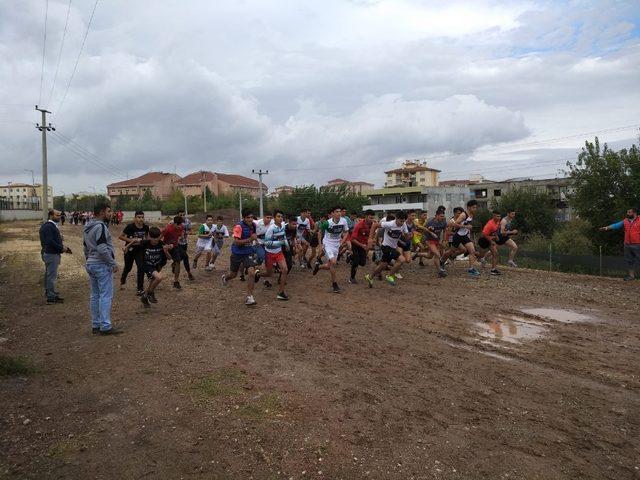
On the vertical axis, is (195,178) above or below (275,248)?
above

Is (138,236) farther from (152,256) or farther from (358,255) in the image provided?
(358,255)

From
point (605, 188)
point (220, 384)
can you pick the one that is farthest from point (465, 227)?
point (605, 188)

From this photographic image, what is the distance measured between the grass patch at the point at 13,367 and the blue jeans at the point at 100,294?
1.54 metres

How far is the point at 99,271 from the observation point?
725 cm

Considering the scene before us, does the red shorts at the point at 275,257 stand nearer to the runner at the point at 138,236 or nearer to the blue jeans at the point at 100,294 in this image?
the runner at the point at 138,236

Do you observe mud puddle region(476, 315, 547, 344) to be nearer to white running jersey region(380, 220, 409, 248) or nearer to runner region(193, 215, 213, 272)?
white running jersey region(380, 220, 409, 248)

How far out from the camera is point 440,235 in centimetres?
1399

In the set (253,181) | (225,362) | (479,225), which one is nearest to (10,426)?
(225,362)

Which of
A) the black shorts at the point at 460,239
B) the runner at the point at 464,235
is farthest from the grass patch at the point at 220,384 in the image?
→ the black shorts at the point at 460,239

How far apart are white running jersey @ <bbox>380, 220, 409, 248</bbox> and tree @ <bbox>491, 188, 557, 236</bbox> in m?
53.6

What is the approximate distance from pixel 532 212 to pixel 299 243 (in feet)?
179

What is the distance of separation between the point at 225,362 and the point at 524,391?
3.34 meters

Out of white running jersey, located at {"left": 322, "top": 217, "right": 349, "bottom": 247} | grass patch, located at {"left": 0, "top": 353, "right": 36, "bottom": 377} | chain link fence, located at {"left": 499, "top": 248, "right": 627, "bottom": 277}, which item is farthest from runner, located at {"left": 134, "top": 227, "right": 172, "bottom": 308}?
chain link fence, located at {"left": 499, "top": 248, "right": 627, "bottom": 277}

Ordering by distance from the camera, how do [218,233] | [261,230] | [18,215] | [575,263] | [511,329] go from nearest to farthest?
[511,329], [261,230], [218,233], [575,263], [18,215]
